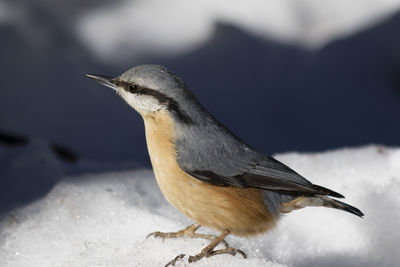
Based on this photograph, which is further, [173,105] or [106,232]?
[106,232]

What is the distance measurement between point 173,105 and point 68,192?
0.95 meters

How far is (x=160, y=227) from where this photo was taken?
2.99 m

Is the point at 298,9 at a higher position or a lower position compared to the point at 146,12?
higher

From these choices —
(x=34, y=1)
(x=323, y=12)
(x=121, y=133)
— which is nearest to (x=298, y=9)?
(x=323, y=12)

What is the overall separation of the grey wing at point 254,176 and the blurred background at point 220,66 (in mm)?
2411

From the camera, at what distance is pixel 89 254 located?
2740 mm

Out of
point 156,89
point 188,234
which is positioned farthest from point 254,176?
point 156,89

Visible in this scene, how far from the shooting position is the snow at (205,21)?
5730 mm

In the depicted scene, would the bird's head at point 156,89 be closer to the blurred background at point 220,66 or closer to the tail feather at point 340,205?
the tail feather at point 340,205

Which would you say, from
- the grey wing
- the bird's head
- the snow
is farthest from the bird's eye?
the snow

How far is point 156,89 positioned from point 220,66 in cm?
330

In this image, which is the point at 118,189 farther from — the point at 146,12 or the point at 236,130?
the point at 146,12

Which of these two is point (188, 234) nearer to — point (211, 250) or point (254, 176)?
point (211, 250)

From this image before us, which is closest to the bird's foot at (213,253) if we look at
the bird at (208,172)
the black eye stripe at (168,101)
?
the bird at (208,172)
